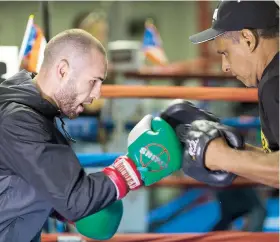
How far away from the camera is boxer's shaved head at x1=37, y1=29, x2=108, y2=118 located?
161 centimetres

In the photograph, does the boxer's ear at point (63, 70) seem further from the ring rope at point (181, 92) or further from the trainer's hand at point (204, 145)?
the ring rope at point (181, 92)

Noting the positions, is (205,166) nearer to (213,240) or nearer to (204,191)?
(213,240)

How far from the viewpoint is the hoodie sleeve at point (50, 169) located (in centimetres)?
149

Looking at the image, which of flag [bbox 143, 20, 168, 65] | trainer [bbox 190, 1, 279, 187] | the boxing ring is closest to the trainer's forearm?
trainer [bbox 190, 1, 279, 187]

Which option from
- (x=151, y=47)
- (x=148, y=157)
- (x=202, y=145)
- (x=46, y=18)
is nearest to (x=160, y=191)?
(x=151, y=47)

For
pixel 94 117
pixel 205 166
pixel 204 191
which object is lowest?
pixel 204 191

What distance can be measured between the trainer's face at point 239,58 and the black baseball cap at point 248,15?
51 millimetres

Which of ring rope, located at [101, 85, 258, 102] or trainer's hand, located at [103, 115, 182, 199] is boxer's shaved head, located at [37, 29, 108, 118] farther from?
ring rope, located at [101, 85, 258, 102]

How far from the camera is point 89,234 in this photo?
178 cm

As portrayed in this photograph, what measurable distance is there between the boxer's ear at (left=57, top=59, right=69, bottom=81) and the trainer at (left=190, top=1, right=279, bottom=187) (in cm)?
39

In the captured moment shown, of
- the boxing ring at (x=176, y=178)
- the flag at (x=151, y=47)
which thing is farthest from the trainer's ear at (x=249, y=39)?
the flag at (x=151, y=47)

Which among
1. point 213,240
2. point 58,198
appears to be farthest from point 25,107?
point 213,240

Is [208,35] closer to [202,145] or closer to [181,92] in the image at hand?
[202,145]

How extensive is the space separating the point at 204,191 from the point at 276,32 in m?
3.38
